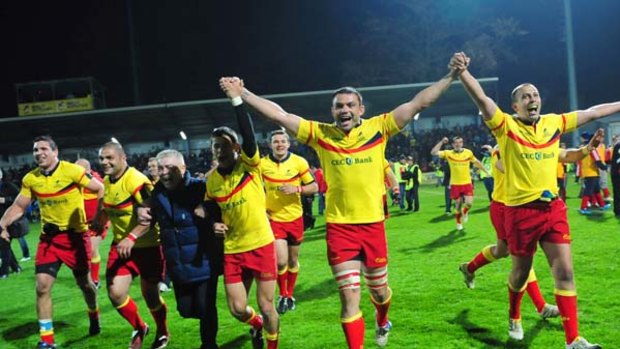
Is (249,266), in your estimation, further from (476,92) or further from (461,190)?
(461,190)

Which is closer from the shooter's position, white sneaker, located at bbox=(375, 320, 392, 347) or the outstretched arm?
the outstretched arm

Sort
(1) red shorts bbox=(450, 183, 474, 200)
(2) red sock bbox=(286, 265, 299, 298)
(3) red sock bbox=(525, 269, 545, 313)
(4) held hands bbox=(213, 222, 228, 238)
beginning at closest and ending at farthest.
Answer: (4) held hands bbox=(213, 222, 228, 238)
(3) red sock bbox=(525, 269, 545, 313)
(2) red sock bbox=(286, 265, 299, 298)
(1) red shorts bbox=(450, 183, 474, 200)

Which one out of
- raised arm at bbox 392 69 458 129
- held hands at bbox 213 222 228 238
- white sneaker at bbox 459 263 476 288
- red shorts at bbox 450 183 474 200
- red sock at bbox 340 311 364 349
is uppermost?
raised arm at bbox 392 69 458 129

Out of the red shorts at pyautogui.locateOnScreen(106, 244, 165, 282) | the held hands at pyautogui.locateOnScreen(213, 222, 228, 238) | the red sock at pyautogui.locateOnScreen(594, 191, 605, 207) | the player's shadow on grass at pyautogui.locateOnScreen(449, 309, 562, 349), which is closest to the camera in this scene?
the held hands at pyautogui.locateOnScreen(213, 222, 228, 238)

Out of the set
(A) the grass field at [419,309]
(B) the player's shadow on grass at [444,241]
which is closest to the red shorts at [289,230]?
(A) the grass field at [419,309]

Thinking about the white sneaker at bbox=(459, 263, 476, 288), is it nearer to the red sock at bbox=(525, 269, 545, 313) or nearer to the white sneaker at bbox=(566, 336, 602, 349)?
the red sock at bbox=(525, 269, 545, 313)

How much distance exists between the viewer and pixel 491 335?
582cm

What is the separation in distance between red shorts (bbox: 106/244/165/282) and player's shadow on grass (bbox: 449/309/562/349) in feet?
10.7

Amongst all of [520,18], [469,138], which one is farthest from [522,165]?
[520,18]

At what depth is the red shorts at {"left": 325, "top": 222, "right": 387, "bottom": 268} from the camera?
16.3 ft

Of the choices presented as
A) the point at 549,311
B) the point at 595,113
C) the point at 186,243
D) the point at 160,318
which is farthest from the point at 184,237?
the point at 595,113

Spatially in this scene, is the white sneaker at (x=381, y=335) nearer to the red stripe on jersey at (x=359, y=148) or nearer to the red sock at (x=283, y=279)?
the red stripe on jersey at (x=359, y=148)

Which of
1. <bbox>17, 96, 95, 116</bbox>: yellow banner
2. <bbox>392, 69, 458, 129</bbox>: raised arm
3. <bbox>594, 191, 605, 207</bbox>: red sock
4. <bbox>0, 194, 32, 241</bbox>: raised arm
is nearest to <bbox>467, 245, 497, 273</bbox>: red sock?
<bbox>392, 69, 458, 129</bbox>: raised arm

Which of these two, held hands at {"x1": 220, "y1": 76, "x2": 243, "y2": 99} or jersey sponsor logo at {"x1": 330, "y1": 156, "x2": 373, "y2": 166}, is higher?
held hands at {"x1": 220, "y1": 76, "x2": 243, "y2": 99}
